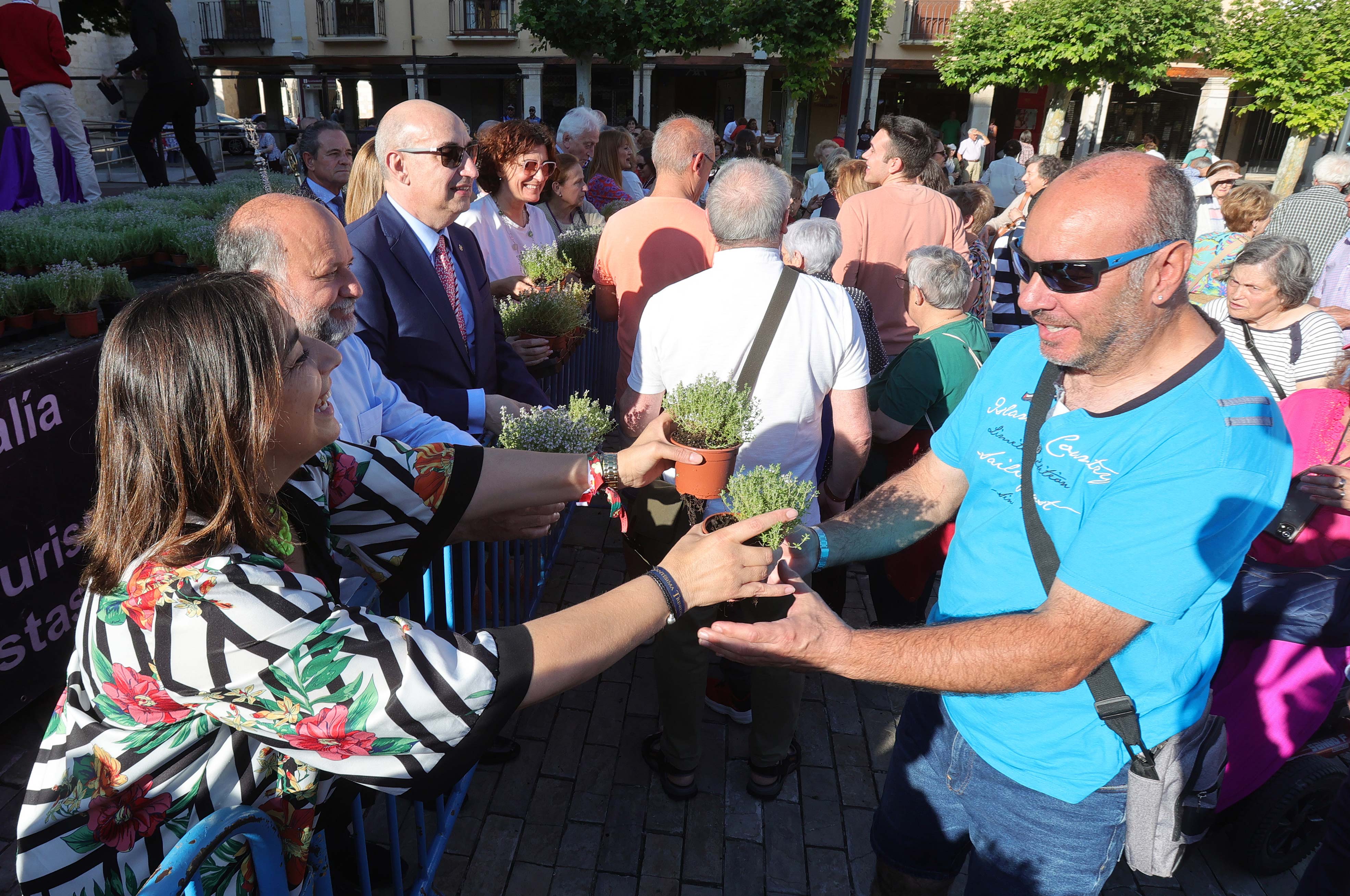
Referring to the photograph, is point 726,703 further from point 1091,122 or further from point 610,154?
point 1091,122

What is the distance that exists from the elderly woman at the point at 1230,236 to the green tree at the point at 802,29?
12.8 meters

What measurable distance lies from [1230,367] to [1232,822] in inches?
92.8

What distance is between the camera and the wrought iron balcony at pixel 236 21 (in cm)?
3500

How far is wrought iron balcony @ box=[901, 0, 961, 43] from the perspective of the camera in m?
34.2

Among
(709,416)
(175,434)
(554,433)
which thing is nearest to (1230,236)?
(709,416)

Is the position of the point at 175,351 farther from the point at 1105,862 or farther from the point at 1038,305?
the point at 1105,862

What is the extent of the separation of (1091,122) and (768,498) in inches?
1419

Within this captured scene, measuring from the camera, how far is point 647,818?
3221mm

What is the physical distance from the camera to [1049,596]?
A: 5.87 feet

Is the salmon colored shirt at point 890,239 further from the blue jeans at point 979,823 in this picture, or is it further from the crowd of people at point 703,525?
the blue jeans at point 979,823

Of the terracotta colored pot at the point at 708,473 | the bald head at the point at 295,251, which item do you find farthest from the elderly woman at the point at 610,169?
the terracotta colored pot at the point at 708,473

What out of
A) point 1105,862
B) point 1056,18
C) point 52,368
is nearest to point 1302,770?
point 1105,862

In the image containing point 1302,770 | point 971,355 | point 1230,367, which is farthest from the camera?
point 971,355

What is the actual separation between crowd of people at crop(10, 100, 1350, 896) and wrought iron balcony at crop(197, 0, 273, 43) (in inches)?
1560
